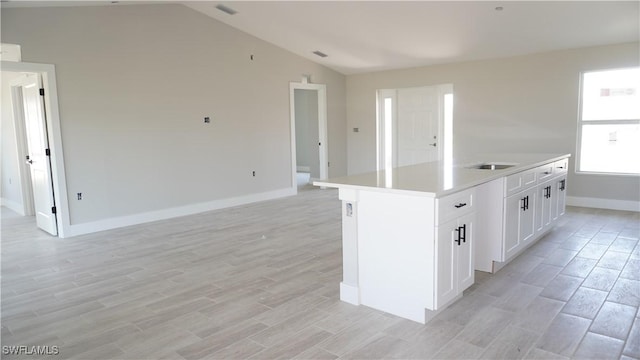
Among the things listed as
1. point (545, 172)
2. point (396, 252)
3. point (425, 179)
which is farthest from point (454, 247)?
point (545, 172)

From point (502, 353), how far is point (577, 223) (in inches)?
148

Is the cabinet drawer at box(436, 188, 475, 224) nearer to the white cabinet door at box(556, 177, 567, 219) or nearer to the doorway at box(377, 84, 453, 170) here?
the white cabinet door at box(556, 177, 567, 219)

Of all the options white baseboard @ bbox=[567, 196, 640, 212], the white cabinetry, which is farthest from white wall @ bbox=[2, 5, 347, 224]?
white baseboard @ bbox=[567, 196, 640, 212]

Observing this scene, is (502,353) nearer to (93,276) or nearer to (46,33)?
(93,276)

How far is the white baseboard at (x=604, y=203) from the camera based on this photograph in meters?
6.15

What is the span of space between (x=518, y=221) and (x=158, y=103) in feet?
16.5

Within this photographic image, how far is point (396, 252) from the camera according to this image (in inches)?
115

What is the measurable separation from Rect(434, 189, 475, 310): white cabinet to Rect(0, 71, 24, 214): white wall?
22.5 feet

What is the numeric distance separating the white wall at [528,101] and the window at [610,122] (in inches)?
5.8

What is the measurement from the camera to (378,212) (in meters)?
2.96

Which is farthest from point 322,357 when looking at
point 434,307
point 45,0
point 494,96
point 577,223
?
point 494,96

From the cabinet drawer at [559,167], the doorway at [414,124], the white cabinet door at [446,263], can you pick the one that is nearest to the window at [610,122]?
the cabinet drawer at [559,167]

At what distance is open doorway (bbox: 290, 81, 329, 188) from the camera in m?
8.38

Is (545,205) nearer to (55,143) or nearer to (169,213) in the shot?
(169,213)
